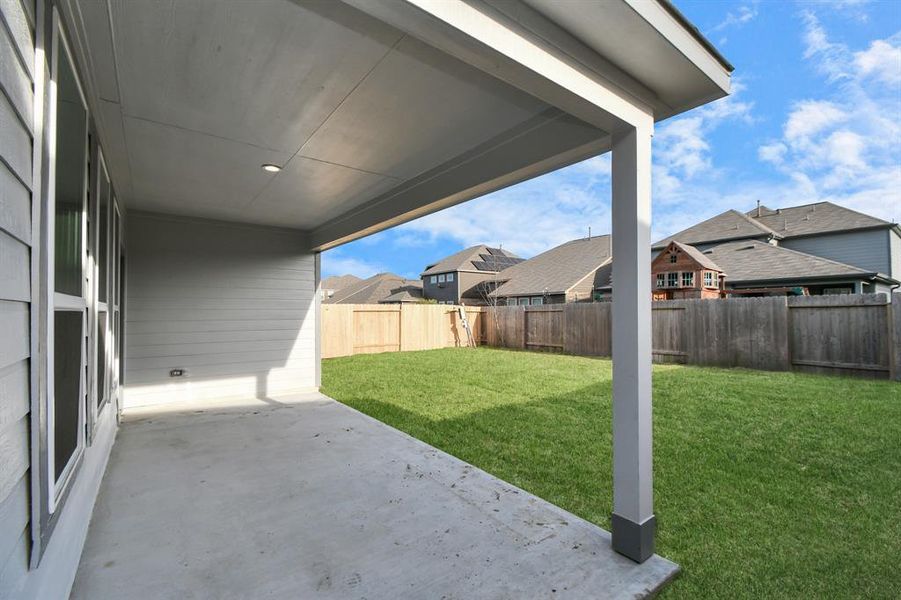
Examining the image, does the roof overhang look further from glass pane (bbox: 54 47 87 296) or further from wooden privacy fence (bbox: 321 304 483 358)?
wooden privacy fence (bbox: 321 304 483 358)

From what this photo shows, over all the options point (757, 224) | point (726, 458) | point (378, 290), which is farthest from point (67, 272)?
point (378, 290)

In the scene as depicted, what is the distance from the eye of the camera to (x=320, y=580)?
6.41 ft

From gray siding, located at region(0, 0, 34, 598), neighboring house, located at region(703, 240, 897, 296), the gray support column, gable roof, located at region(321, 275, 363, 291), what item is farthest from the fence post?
gable roof, located at region(321, 275, 363, 291)

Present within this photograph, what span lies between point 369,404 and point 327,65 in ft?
14.1

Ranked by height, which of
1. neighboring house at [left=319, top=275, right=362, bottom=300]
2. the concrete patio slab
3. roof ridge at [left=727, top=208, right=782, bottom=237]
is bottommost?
the concrete patio slab

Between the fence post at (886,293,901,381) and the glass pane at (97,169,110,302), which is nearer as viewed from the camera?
the glass pane at (97,169,110,302)

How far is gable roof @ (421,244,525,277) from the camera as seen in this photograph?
84.8ft

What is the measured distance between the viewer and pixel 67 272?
1759 millimetres

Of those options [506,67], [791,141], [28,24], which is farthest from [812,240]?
[28,24]

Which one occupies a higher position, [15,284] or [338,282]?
[338,282]

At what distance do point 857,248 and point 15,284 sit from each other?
20.2m

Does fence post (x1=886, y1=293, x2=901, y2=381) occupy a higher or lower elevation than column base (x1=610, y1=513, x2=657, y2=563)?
higher

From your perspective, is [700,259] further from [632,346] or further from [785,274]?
[632,346]

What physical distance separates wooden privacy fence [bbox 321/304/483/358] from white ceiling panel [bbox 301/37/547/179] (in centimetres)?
771
